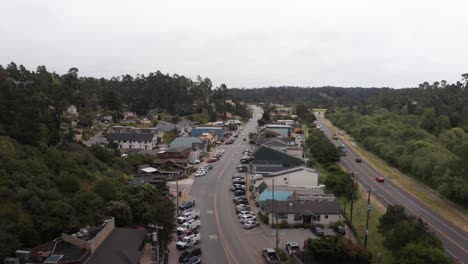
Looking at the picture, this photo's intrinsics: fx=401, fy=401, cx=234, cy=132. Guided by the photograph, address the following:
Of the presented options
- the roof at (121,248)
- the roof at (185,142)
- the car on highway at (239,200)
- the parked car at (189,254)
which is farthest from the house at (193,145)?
the parked car at (189,254)

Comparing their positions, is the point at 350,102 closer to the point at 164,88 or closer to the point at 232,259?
the point at 164,88

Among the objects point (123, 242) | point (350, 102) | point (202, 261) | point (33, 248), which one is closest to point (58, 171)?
point (33, 248)

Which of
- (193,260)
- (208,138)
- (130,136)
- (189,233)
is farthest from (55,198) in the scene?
(208,138)

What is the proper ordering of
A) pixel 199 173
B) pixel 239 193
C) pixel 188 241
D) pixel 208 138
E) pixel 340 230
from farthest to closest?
pixel 208 138 → pixel 199 173 → pixel 239 193 → pixel 340 230 → pixel 188 241

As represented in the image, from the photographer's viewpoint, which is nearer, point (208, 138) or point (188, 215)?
point (188, 215)

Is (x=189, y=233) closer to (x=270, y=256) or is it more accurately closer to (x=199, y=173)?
(x=270, y=256)

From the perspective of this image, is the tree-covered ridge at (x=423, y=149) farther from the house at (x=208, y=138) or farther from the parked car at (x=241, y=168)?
the house at (x=208, y=138)

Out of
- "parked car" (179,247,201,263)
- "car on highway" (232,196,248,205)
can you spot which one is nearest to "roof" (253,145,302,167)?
"car on highway" (232,196,248,205)
